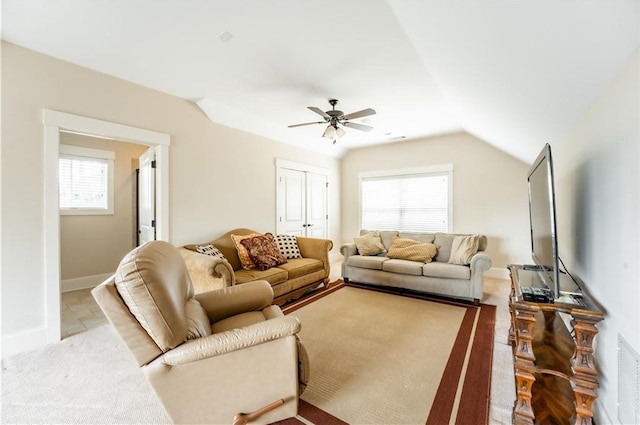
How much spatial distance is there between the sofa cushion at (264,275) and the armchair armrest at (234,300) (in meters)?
0.93

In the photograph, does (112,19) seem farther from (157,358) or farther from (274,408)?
(274,408)

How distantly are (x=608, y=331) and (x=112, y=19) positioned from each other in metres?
3.72

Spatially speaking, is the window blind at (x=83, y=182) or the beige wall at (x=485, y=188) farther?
the beige wall at (x=485, y=188)

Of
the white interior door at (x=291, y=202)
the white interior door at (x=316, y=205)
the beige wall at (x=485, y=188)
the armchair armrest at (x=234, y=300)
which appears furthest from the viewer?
the white interior door at (x=316, y=205)

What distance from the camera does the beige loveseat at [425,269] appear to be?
3369 mm

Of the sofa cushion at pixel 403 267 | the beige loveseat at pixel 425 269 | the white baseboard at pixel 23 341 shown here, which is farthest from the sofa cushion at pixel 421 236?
the white baseboard at pixel 23 341

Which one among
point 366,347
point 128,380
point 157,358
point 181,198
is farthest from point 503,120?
point 128,380

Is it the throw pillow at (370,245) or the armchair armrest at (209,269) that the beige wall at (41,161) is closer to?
the armchair armrest at (209,269)

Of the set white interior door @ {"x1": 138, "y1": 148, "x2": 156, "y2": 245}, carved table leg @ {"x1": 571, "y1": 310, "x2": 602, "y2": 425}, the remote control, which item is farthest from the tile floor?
carved table leg @ {"x1": 571, "y1": 310, "x2": 602, "y2": 425}

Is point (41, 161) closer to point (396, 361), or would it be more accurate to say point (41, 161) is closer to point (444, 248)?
point (396, 361)

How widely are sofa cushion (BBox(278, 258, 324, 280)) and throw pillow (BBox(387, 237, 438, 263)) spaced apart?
46.6 inches

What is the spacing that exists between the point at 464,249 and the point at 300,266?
2298 mm

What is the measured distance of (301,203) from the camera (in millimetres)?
5238

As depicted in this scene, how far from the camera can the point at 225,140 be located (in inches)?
153
